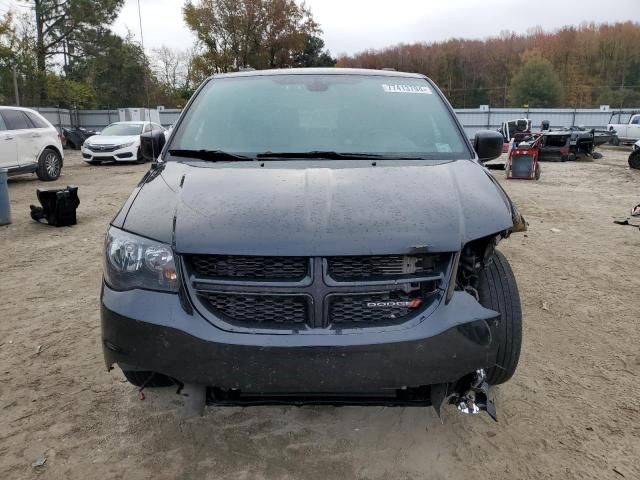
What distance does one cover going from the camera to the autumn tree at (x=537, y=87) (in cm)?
5309

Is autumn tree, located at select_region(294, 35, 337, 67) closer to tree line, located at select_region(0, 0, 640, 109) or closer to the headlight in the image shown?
tree line, located at select_region(0, 0, 640, 109)

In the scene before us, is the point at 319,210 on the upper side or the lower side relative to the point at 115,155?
upper

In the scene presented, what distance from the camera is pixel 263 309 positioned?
195cm

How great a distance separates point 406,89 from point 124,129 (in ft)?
53.9

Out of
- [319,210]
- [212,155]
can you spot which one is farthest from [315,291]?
[212,155]

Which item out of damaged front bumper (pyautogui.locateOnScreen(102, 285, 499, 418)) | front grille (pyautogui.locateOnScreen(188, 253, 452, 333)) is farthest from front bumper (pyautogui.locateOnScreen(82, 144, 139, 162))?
front grille (pyautogui.locateOnScreen(188, 253, 452, 333))

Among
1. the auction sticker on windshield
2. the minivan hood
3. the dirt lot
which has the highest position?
the auction sticker on windshield

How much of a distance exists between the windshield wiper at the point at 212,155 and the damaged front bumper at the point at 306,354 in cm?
97

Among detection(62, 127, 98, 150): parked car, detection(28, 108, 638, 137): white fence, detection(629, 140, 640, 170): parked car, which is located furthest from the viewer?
detection(28, 108, 638, 137): white fence

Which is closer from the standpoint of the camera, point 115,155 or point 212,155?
point 212,155

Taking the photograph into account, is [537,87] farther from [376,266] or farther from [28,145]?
[376,266]

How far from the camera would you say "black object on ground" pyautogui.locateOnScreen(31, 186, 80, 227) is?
23.7 feet

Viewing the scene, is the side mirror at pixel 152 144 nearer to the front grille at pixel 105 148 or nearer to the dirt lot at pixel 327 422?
the dirt lot at pixel 327 422

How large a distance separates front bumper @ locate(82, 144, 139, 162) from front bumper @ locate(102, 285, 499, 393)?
52.9 feet
